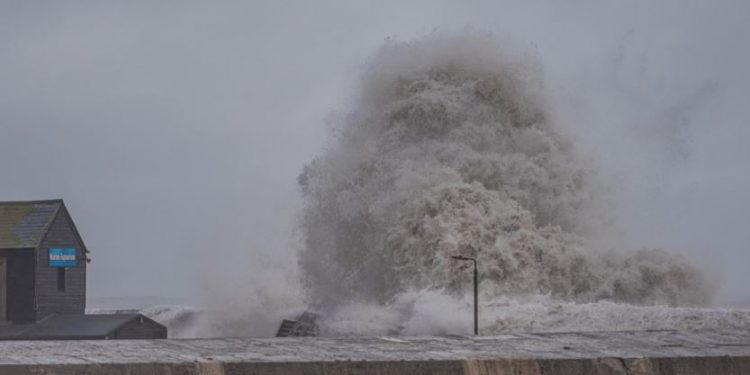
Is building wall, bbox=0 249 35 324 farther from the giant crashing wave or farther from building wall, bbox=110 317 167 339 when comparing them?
the giant crashing wave

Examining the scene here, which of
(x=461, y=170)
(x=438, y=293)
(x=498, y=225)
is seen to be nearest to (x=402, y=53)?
(x=461, y=170)

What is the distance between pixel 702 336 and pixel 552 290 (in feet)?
74.4

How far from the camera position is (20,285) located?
47.4 metres

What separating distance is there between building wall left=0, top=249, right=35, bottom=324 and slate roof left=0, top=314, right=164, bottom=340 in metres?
0.50

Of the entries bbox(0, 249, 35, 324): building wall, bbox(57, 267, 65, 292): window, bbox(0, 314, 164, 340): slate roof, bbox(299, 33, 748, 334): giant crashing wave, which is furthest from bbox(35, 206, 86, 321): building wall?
bbox(299, 33, 748, 334): giant crashing wave

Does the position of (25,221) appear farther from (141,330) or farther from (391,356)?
(391,356)

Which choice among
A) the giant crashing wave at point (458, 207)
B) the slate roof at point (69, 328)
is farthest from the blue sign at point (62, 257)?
the giant crashing wave at point (458, 207)

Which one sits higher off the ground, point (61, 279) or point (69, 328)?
point (61, 279)

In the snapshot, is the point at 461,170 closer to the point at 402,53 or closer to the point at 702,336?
the point at 402,53

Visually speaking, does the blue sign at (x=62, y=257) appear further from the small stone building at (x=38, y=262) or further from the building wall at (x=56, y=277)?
the building wall at (x=56, y=277)

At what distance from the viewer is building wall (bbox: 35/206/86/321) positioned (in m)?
48.2

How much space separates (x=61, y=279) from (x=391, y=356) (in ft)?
146

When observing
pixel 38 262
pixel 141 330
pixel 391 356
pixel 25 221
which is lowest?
pixel 141 330

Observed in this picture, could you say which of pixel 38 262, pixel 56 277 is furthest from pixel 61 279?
pixel 38 262
